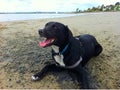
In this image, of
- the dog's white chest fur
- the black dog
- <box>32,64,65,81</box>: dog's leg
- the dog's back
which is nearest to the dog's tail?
the dog's back

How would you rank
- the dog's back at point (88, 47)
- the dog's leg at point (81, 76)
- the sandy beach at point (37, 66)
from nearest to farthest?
the dog's leg at point (81, 76)
the sandy beach at point (37, 66)
the dog's back at point (88, 47)

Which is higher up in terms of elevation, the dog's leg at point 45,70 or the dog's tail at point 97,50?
the dog's tail at point 97,50

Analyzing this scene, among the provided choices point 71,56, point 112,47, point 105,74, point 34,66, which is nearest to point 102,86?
point 105,74

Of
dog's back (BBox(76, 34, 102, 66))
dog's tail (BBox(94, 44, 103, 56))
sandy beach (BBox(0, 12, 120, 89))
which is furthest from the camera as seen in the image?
dog's tail (BBox(94, 44, 103, 56))

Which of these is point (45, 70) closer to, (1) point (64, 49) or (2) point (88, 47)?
(1) point (64, 49)

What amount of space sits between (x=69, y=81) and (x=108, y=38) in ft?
8.57

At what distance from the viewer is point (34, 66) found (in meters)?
5.41

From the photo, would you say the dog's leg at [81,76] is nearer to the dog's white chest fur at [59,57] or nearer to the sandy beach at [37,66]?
the sandy beach at [37,66]

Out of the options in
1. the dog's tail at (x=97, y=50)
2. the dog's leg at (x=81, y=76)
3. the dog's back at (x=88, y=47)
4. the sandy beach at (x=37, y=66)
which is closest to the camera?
the dog's leg at (x=81, y=76)

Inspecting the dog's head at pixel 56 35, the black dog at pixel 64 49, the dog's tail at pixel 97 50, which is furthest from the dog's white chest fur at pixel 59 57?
the dog's tail at pixel 97 50

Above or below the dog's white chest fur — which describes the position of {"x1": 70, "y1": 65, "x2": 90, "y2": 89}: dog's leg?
below

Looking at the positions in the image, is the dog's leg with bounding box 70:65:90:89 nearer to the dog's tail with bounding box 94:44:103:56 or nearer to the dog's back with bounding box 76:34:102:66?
the dog's back with bounding box 76:34:102:66

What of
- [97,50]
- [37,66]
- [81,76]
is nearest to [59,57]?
[81,76]

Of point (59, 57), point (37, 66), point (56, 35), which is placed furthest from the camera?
point (37, 66)
